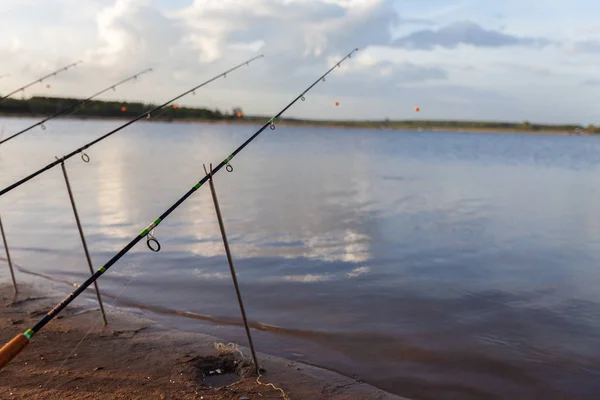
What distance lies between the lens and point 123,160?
34438 millimetres

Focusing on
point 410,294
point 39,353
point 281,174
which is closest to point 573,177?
point 281,174

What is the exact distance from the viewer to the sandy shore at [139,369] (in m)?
4.80

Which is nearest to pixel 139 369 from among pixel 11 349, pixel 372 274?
pixel 11 349

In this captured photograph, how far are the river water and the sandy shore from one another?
620mm

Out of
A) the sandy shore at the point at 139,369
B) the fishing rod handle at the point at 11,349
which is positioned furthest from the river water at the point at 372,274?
the fishing rod handle at the point at 11,349

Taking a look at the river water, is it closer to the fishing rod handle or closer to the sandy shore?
the sandy shore

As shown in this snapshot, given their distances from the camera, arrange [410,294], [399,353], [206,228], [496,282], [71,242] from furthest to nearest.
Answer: [206,228]
[71,242]
[496,282]
[410,294]
[399,353]

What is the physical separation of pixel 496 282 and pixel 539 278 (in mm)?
999

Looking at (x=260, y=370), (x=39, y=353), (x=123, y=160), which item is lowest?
(x=260, y=370)

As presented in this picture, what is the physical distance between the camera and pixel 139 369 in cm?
531

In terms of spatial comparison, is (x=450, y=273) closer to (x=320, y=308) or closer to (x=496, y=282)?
(x=496, y=282)

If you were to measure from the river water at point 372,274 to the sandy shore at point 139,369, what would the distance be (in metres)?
0.62

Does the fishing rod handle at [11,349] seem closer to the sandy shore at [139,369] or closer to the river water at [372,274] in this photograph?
the sandy shore at [139,369]

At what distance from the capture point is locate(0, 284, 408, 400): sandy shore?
15.7 feet
